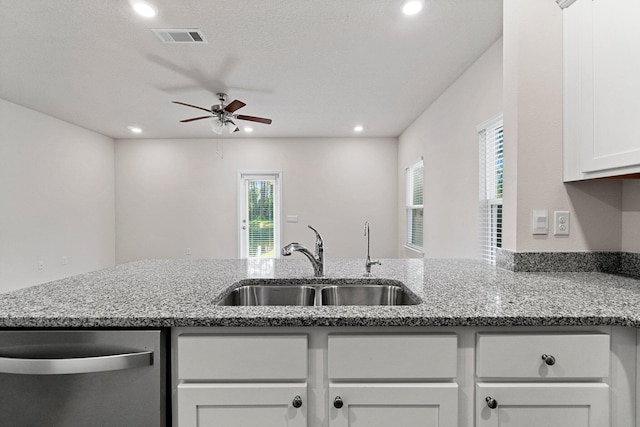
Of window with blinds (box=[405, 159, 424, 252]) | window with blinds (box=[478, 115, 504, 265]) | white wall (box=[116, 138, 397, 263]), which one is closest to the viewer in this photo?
window with blinds (box=[478, 115, 504, 265])

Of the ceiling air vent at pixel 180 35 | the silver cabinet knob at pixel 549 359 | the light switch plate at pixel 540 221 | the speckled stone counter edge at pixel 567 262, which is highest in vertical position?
the ceiling air vent at pixel 180 35

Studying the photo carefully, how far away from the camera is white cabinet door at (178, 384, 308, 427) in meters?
0.89

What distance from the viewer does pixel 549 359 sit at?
0.88m

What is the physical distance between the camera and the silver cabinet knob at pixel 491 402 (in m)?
0.90

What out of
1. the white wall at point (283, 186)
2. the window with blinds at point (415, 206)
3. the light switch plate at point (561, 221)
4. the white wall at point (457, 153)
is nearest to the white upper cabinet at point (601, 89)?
the light switch plate at point (561, 221)

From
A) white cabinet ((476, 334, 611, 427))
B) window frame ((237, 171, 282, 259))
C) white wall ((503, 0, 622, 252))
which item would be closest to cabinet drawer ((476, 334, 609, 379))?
white cabinet ((476, 334, 611, 427))

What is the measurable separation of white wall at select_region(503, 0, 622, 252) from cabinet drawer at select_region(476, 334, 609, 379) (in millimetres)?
681

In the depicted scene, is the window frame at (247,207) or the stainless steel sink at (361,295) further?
the window frame at (247,207)

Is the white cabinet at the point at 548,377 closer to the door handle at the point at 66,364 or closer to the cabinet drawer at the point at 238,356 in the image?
the cabinet drawer at the point at 238,356

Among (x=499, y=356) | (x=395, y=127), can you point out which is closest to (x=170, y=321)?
(x=499, y=356)

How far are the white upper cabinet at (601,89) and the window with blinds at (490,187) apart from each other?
3.52 feet

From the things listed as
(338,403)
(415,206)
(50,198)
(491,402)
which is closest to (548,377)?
(491,402)

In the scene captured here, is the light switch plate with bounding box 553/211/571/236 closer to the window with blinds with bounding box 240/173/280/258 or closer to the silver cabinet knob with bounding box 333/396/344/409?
the silver cabinet knob with bounding box 333/396/344/409

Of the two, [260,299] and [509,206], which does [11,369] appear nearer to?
[260,299]
